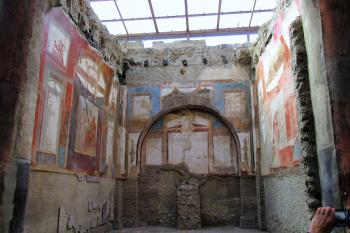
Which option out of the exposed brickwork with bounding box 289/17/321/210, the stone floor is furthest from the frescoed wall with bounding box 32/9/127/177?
the exposed brickwork with bounding box 289/17/321/210

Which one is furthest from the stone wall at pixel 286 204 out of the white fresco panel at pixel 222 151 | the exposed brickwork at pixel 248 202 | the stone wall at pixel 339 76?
the stone wall at pixel 339 76

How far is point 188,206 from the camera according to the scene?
24.0 ft

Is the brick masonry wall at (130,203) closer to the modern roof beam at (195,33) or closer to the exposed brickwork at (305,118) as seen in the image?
the modern roof beam at (195,33)

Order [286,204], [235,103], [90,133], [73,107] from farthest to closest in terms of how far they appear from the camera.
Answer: [235,103] → [90,133] → [286,204] → [73,107]

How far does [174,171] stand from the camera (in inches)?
306

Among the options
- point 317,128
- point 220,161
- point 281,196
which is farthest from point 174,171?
point 317,128

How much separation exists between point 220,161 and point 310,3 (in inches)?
228

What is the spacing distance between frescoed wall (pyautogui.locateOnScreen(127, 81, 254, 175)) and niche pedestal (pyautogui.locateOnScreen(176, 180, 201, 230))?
0.48 meters

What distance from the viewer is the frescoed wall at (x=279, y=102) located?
4945 mm

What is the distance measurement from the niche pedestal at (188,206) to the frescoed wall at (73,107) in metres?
1.57

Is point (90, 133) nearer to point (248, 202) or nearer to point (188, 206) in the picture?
point (188, 206)

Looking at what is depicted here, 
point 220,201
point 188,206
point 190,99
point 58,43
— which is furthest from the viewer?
point 190,99

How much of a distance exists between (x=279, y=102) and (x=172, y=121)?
10.2 ft

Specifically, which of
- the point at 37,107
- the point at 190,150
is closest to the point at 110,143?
the point at 190,150
